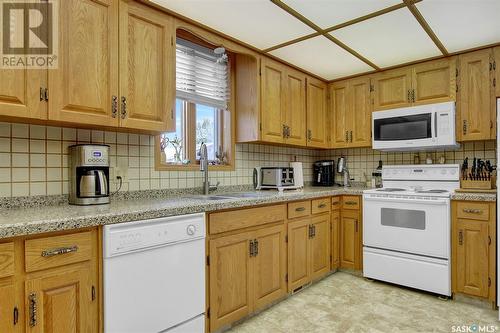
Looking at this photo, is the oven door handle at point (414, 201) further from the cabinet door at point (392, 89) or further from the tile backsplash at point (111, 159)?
the cabinet door at point (392, 89)

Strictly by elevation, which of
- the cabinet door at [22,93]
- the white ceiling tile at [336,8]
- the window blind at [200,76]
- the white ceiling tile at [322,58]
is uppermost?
the white ceiling tile at [336,8]

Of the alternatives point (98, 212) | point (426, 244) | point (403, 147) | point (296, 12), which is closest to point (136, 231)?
point (98, 212)

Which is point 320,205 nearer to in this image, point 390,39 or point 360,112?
point 360,112

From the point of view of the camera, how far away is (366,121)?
11.3 feet

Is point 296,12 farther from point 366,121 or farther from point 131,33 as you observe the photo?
point 366,121

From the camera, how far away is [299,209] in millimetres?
2646

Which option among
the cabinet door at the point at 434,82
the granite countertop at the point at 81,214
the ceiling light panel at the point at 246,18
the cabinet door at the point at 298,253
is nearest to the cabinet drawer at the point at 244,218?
the granite countertop at the point at 81,214

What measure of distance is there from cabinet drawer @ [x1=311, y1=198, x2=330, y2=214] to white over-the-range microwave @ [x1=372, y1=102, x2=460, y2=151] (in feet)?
2.82

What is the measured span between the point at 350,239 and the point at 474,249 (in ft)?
3.40

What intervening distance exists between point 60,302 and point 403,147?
306 centimetres

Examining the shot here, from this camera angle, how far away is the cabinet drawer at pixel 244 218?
6.39 feet

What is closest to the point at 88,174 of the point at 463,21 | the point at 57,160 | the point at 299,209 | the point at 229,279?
the point at 57,160

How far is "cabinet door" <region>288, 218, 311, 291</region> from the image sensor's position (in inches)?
101

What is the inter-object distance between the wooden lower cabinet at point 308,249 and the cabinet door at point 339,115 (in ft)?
3.38
